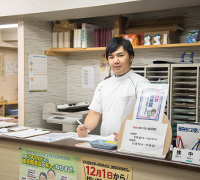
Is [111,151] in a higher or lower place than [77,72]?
lower

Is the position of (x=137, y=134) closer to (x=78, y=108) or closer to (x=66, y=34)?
(x=78, y=108)

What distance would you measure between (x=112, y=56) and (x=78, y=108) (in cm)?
197

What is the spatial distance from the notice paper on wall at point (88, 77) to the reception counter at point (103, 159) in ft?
8.40

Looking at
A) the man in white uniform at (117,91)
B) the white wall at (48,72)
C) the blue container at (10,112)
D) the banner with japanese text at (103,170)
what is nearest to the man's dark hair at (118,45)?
the man in white uniform at (117,91)

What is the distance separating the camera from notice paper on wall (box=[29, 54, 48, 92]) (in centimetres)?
453

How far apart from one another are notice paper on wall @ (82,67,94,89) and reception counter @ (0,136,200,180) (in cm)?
256

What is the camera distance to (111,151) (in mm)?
2012

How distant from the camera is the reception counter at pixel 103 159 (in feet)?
5.80

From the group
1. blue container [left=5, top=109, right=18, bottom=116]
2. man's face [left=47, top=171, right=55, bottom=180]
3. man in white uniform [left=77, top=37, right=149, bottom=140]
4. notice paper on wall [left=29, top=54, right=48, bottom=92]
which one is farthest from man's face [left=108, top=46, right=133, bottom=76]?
blue container [left=5, top=109, right=18, bottom=116]

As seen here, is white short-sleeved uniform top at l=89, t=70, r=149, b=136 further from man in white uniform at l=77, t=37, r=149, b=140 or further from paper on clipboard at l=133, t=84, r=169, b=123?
paper on clipboard at l=133, t=84, r=169, b=123

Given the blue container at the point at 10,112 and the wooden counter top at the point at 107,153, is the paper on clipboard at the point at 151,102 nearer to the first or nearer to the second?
the wooden counter top at the point at 107,153

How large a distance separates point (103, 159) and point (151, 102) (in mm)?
538

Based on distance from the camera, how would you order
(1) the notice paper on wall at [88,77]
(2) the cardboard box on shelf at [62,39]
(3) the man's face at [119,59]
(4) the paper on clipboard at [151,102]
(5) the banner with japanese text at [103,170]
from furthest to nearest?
(1) the notice paper on wall at [88,77]
(2) the cardboard box on shelf at [62,39]
(3) the man's face at [119,59]
(5) the banner with japanese text at [103,170]
(4) the paper on clipboard at [151,102]

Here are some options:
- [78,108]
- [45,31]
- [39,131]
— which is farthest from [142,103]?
[45,31]
